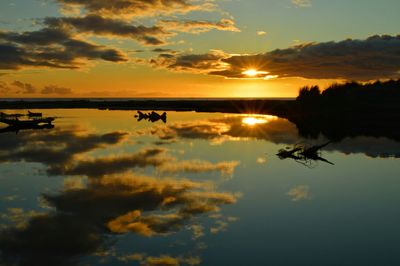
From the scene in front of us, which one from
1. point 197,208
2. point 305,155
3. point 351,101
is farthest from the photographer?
point 351,101

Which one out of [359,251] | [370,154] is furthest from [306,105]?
[359,251]

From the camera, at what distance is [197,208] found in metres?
17.6

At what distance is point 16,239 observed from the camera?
1380 centimetres

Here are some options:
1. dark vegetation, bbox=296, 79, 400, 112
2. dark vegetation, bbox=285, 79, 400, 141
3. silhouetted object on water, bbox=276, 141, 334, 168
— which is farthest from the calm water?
dark vegetation, bbox=296, 79, 400, 112

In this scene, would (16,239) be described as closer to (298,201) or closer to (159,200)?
(159,200)

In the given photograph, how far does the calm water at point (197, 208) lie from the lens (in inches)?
508

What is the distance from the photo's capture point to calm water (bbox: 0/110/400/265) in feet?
42.3

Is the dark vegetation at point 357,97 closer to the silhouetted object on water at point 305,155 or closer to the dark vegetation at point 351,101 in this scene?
the dark vegetation at point 351,101

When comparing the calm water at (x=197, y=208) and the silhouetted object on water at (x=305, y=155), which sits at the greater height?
the silhouetted object on water at (x=305, y=155)

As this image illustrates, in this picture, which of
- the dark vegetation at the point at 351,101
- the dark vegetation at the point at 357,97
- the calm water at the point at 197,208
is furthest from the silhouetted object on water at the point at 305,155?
the dark vegetation at the point at 357,97

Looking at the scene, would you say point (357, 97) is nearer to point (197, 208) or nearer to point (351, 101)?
point (351, 101)

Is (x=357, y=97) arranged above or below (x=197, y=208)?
above

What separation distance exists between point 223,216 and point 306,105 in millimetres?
82772

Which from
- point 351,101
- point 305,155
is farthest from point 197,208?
point 351,101
